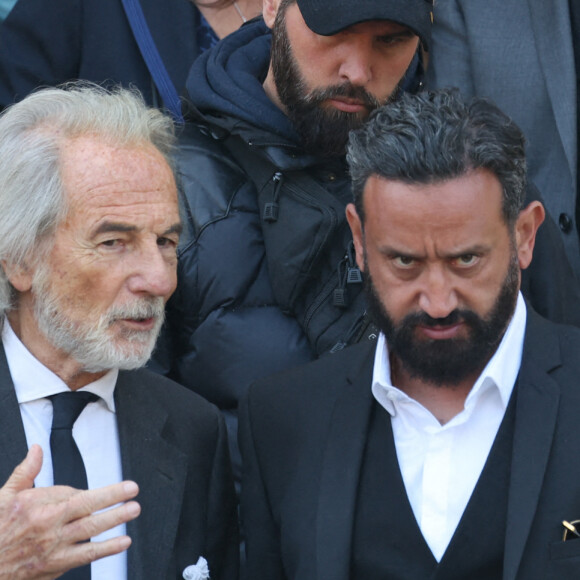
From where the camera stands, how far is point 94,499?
111 inches

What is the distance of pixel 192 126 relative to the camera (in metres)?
4.00

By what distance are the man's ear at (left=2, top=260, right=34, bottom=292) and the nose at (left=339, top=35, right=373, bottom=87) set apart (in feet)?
3.62

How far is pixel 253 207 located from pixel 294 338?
0.43 m

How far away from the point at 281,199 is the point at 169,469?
2.81ft

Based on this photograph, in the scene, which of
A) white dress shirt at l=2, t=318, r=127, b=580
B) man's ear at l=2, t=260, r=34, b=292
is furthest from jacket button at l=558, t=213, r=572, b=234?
man's ear at l=2, t=260, r=34, b=292

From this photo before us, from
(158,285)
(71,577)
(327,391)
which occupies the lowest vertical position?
(71,577)

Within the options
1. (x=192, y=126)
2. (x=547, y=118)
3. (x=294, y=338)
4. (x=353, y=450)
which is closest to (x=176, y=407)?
(x=294, y=338)

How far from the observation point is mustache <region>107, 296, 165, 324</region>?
129 inches

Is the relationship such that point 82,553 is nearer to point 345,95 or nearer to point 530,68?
point 345,95

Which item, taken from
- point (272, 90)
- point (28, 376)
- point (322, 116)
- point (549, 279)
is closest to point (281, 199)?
point (322, 116)

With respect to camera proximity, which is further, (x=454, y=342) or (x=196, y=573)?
(x=196, y=573)

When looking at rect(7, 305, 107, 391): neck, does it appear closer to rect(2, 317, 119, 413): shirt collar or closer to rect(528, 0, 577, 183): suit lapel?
rect(2, 317, 119, 413): shirt collar

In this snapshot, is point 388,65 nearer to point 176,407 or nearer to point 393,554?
point 176,407

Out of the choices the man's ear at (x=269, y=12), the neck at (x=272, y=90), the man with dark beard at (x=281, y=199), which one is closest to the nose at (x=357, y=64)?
the man with dark beard at (x=281, y=199)
